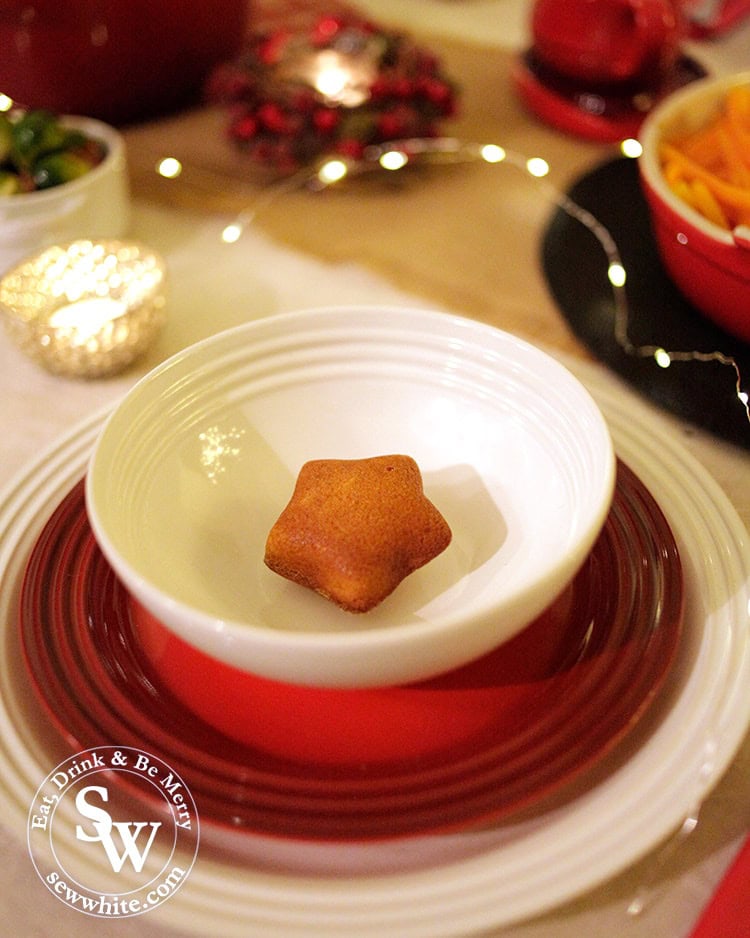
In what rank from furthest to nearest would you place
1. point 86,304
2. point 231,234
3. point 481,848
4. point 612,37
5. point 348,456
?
point 612,37
point 231,234
point 86,304
point 348,456
point 481,848

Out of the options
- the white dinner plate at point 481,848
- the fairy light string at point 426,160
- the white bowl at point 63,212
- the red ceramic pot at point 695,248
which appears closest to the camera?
the white dinner plate at point 481,848

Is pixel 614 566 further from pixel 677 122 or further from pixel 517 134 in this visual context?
pixel 517 134

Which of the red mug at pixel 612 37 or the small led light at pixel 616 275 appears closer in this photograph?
the small led light at pixel 616 275

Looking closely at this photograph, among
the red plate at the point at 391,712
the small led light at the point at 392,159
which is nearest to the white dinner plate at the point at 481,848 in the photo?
the red plate at the point at 391,712

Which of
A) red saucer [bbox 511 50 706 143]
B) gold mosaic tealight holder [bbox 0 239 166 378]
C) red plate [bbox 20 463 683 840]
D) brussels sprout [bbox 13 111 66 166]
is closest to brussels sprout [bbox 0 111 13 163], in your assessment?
brussels sprout [bbox 13 111 66 166]

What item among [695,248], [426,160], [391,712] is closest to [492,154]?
[426,160]

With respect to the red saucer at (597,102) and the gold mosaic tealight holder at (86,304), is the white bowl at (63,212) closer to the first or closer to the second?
the gold mosaic tealight holder at (86,304)

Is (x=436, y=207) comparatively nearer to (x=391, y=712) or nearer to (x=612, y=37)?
(x=612, y=37)

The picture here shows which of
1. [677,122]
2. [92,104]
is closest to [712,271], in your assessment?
[677,122]
